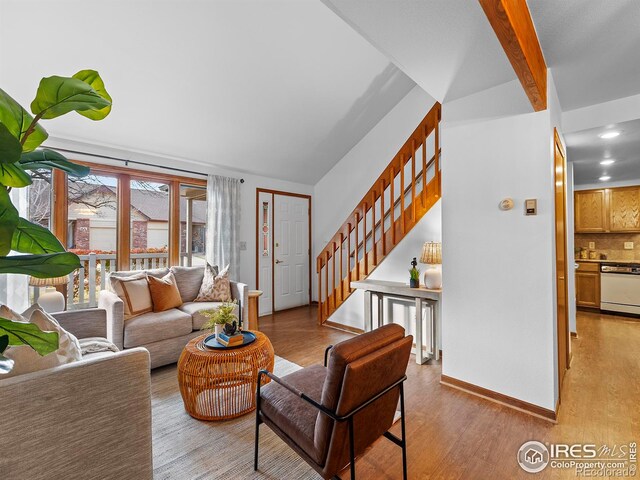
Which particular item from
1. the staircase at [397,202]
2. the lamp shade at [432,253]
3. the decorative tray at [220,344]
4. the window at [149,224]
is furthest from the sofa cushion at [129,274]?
the lamp shade at [432,253]

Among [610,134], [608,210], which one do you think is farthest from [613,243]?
[610,134]

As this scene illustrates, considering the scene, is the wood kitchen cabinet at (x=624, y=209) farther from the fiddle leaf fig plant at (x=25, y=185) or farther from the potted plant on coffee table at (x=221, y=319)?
the fiddle leaf fig plant at (x=25, y=185)

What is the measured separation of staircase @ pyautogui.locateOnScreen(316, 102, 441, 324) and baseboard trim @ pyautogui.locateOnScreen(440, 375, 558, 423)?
1599mm

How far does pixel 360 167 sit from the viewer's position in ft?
16.7

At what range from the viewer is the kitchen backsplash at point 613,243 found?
492 centimetres

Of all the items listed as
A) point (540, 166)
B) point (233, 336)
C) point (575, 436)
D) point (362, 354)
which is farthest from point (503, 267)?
point (233, 336)

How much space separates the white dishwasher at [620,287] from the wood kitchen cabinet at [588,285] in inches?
2.7

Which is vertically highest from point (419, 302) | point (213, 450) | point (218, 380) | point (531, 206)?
point (531, 206)

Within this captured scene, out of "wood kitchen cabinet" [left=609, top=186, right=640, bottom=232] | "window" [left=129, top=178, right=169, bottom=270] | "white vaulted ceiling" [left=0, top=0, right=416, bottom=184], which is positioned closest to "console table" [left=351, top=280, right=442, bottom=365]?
"white vaulted ceiling" [left=0, top=0, right=416, bottom=184]

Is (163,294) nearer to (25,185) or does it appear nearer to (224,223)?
(224,223)

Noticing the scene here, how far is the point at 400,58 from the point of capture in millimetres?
1956

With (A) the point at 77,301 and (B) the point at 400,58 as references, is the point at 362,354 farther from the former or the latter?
(A) the point at 77,301

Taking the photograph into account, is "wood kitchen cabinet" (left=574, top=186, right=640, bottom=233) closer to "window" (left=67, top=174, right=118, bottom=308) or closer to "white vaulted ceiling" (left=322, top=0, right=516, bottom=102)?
"white vaulted ceiling" (left=322, top=0, right=516, bottom=102)

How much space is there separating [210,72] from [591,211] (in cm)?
619
